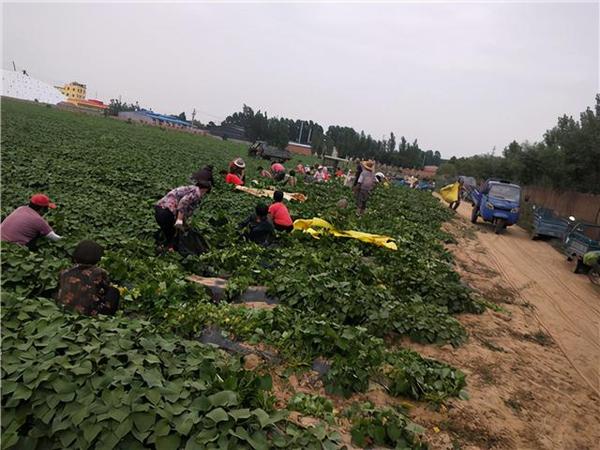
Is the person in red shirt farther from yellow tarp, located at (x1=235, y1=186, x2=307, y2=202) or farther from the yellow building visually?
the yellow building

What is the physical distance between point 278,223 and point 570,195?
20838 mm

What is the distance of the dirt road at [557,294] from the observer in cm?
654

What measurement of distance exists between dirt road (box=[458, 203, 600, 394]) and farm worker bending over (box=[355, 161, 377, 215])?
393cm

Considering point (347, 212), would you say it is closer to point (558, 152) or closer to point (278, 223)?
point (278, 223)

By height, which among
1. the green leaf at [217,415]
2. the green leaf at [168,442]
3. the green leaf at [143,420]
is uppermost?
the green leaf at [217,415]

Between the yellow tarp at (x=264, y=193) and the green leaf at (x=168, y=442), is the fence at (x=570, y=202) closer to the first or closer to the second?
the yellow tarp at (x=264, y=193)

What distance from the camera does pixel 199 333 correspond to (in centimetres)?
486

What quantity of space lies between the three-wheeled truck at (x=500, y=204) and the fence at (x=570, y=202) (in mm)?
5709

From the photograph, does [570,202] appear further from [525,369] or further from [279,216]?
[525,369]

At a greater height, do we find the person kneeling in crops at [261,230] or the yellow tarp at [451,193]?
the yellow tarp at [451,193]

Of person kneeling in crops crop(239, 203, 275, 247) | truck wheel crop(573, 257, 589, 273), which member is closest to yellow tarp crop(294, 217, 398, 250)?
person kneeling in crops crop(239, 203, 275, 247)

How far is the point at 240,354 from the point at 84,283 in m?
1.69

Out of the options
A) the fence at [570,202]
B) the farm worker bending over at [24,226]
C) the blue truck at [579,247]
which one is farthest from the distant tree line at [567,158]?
the farm worker bending over at [24,226]

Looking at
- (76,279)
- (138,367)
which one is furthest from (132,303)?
(138,367)
